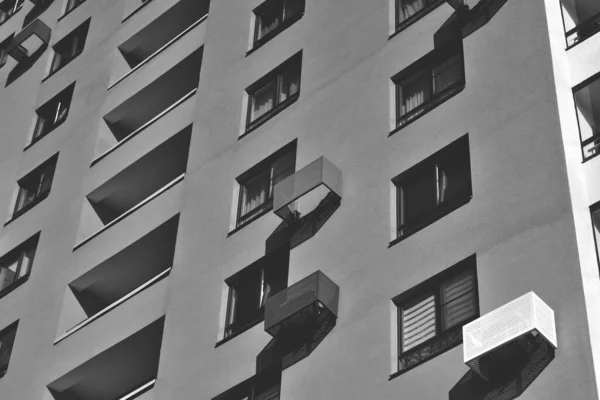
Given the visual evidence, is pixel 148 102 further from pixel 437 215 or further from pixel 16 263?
pixel 437 215

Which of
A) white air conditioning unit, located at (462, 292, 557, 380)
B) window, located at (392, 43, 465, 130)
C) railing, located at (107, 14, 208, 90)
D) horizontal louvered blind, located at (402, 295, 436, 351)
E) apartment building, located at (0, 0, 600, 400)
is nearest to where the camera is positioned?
white air conditioning unit, located at (462, 292, 557, 380)

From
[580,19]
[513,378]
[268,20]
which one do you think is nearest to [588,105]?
[580,19]

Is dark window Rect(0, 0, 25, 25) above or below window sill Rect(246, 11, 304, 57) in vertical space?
above

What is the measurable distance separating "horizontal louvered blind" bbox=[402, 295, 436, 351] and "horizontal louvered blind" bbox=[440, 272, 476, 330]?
→ 286mm

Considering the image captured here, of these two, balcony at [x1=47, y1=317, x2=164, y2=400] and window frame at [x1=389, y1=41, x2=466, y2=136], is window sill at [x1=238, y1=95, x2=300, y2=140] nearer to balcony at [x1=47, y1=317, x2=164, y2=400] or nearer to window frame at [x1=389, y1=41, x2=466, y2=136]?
window frame at [x1=389, y1=41, x2=466, y2=136]

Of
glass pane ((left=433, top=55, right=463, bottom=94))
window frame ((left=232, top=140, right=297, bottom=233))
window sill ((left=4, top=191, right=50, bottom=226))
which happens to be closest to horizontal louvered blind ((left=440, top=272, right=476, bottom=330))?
glass pane ((left=433, top=55, right=463, bottom=94))

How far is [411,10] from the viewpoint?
97.1 ft

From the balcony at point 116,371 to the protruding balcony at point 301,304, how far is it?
5772 mm

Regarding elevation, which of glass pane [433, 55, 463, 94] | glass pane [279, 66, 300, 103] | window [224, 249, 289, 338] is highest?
glass pane [279, 66, 300, 103]

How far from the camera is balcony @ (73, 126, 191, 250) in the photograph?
1391 inches

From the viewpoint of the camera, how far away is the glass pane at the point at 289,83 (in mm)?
31391

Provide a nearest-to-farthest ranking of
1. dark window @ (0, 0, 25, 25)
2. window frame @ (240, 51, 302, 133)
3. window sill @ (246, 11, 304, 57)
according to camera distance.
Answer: window frame @ (240, 51, 302, 133) < window sill @ (246, 11, 304, 57) < dark window @ (0, 0, 25, 25)

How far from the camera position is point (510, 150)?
2347 centimetres

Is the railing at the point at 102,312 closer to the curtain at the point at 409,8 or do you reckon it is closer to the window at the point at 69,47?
the curtain at the point at 409,8
